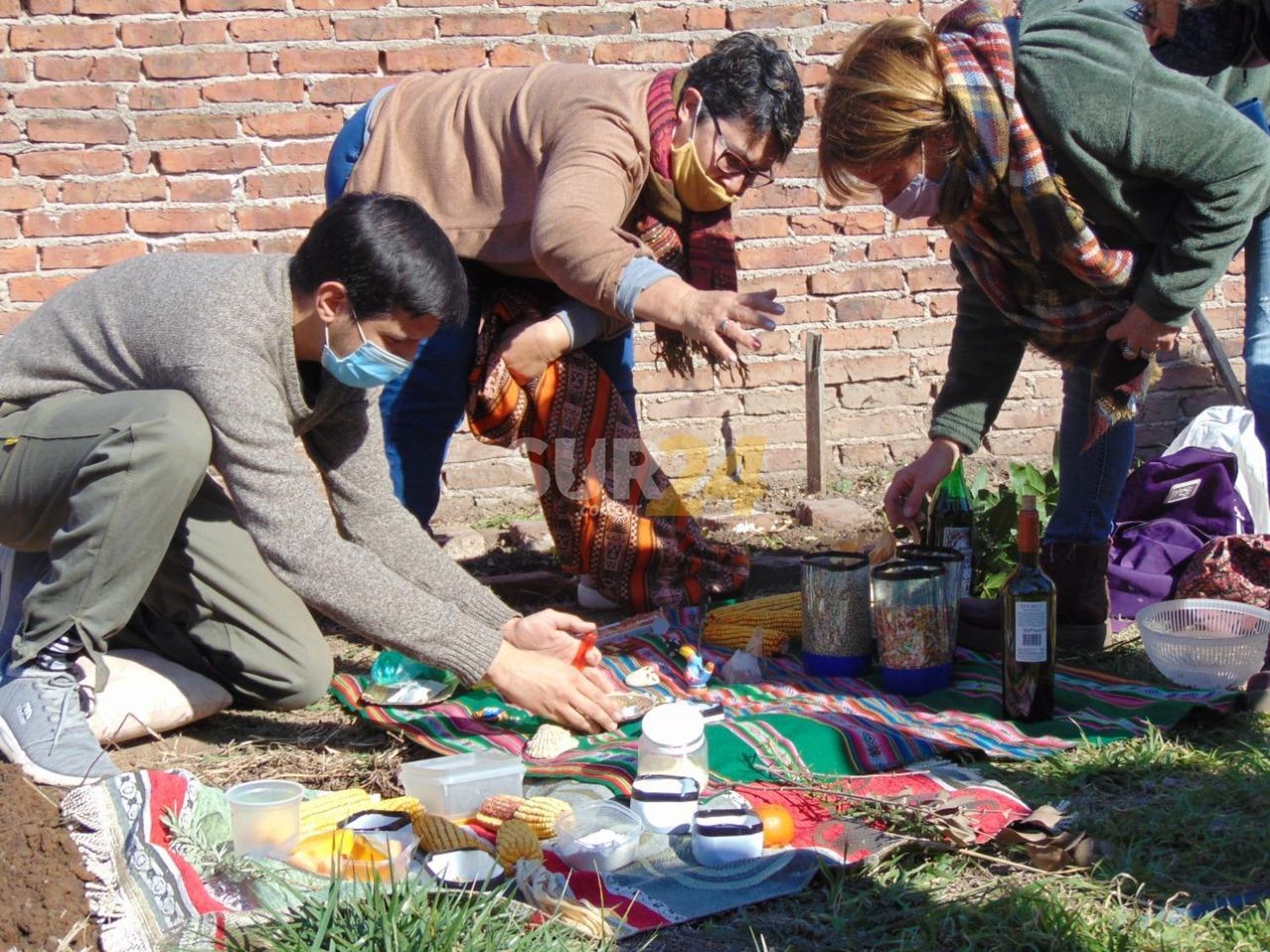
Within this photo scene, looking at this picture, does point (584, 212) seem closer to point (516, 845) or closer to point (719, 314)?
point (719, 314)

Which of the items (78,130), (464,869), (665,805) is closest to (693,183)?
(665,805)

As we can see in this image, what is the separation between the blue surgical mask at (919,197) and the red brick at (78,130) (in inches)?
119

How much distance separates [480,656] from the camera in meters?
2.81

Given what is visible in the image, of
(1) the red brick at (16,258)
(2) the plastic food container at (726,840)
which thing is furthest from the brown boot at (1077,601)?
(1) the red brick at (16,258)

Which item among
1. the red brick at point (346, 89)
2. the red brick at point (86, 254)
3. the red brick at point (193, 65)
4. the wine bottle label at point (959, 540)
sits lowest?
the wine bottle label at point (959, 540)

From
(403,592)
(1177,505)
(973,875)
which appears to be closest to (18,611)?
(403,592)

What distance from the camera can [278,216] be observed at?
4.92 metres

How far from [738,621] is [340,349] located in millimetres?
1489

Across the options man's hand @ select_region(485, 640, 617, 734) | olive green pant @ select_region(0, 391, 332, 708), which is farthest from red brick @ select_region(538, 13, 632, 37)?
man's hand @ select_region(485, 640, 617, 734)

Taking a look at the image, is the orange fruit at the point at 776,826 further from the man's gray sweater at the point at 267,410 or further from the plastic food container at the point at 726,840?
the man's gray sweater at the point at 267,410

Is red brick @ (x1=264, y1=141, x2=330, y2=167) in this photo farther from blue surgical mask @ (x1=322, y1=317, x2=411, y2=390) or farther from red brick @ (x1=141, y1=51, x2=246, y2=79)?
blue surgical mask @ (x1=322, y1=317, x2=411, y2=390)

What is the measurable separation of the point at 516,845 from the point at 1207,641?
1.88m

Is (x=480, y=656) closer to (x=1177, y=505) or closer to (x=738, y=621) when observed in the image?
(x=738, y=621)

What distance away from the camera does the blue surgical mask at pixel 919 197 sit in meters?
3.13
